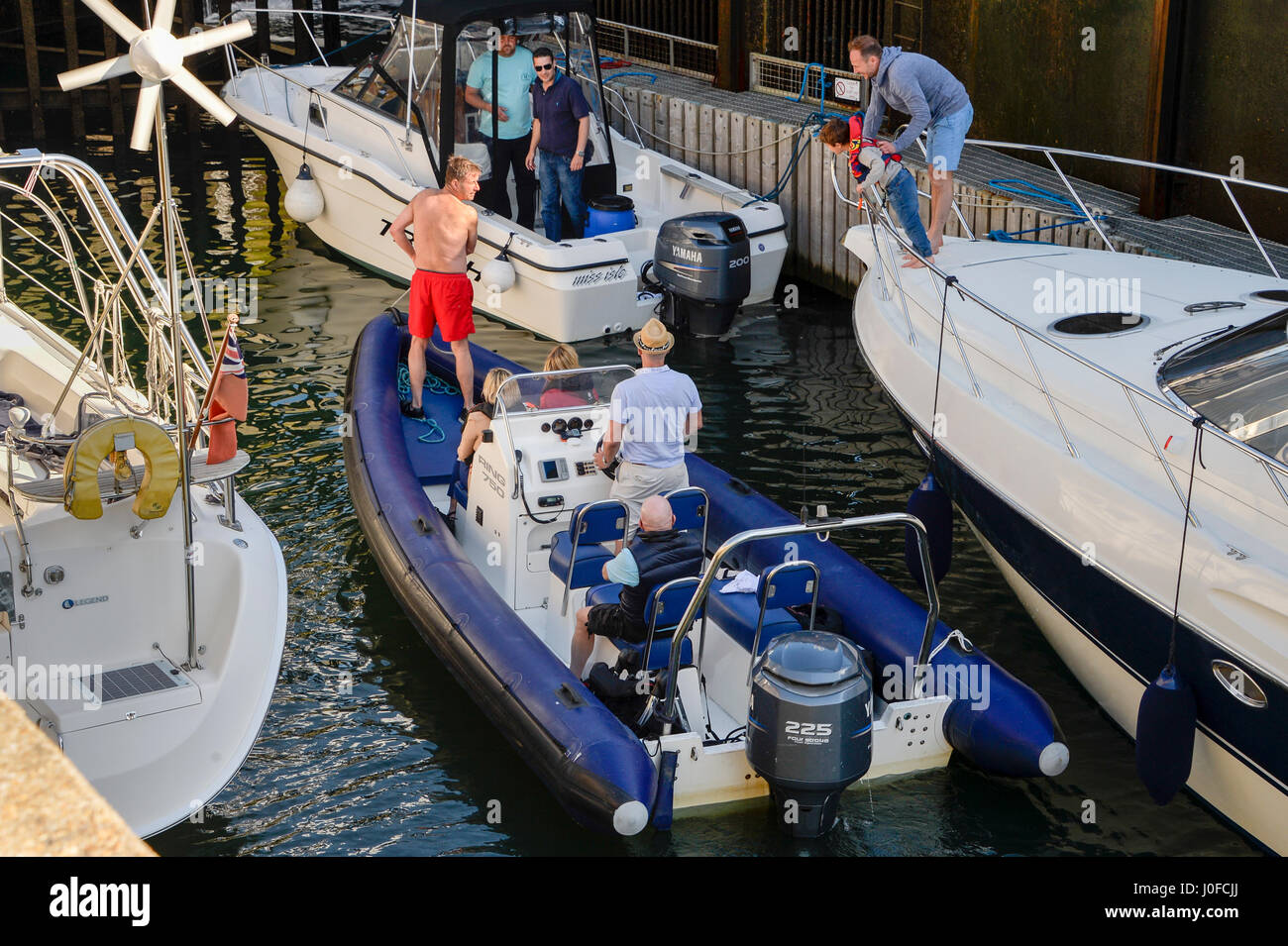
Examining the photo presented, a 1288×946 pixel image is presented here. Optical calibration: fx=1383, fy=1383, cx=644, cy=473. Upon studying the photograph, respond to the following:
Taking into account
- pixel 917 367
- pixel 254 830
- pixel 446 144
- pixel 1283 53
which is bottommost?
pixel 254 830

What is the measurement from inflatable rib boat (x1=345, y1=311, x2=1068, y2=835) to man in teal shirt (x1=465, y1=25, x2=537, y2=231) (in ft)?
11.9

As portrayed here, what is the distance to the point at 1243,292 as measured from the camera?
6059 millimetres

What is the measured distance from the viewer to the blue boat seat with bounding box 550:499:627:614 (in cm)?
540

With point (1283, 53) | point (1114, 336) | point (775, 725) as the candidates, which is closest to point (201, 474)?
point (775, 725)

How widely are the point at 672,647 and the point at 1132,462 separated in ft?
5.99

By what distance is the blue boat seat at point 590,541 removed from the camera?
213 inches

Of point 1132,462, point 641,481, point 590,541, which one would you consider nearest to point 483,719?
point 590,541

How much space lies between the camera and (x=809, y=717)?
427 centimetres

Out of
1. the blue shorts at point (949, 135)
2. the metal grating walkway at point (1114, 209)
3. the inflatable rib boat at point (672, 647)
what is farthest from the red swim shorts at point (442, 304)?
the metal grating walkway at point (1114, 209)

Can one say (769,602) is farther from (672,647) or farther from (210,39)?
(210,39)

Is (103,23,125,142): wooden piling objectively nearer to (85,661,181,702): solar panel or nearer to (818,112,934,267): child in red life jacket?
(818,112,934,267): child in red life jacket

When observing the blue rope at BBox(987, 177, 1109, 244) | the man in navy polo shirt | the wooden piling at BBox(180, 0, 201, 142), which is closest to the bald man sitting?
the blue rope at BBox(987, 177, 1109, 244)
